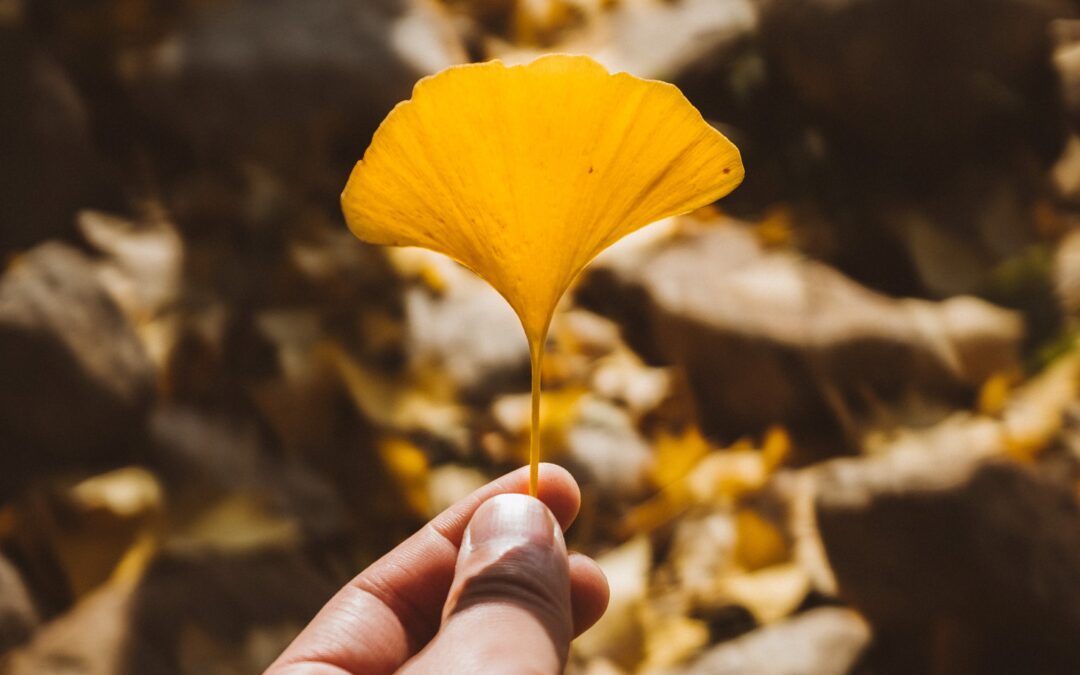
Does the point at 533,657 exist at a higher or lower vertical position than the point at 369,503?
higher

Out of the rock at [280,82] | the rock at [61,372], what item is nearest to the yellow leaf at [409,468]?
the rock at [61,372]

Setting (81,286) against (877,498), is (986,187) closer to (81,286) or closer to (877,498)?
(877,498)

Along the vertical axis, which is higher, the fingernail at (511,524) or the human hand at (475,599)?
the fingernail at (511,524)

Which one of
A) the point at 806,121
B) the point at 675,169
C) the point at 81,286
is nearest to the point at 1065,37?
the point at 806,121

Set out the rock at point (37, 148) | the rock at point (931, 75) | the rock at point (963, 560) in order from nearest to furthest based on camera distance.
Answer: the rock at point (963, 560) → the rock at point (37, 148) → the rock at point (931, 75)

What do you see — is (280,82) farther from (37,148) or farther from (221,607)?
(221,607)

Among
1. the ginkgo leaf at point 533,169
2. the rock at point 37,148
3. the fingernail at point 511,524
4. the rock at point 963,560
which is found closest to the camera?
the ginkgo leaf at point 533,169

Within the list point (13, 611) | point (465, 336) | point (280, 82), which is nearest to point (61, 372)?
point (13, 611)

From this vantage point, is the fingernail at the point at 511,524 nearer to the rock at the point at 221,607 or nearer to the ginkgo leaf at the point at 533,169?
the ginkgo leaf at the point at 533,169
